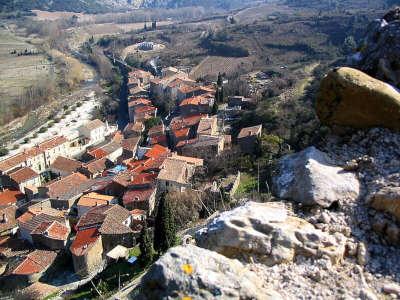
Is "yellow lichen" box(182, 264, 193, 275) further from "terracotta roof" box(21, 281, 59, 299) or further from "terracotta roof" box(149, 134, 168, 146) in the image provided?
"terracotta roof" box(149, 134, 168, 146)

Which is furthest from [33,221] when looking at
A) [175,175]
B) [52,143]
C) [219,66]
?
[219,66]

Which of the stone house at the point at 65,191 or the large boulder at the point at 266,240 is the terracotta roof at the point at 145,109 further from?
the large boulder at the point at 266,240

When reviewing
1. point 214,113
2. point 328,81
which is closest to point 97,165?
point 214,113

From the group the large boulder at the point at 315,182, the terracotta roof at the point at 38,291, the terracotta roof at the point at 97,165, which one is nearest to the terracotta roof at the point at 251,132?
the terracotta roof at the point at 97,165

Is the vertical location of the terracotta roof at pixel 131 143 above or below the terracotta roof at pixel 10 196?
above

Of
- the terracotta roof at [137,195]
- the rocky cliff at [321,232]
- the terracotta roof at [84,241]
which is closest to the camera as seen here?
the rocky cliff at [321,232]

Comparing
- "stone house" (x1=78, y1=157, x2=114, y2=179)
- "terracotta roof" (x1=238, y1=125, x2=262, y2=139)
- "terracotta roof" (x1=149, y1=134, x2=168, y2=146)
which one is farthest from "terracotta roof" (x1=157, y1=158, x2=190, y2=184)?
"terracotta roof" (x1=149, y1=134, x2=168, y2=146)

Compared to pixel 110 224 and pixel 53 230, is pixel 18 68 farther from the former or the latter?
pixel 110 224

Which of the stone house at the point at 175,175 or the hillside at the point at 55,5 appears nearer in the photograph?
the stone house at the point at 175,175
